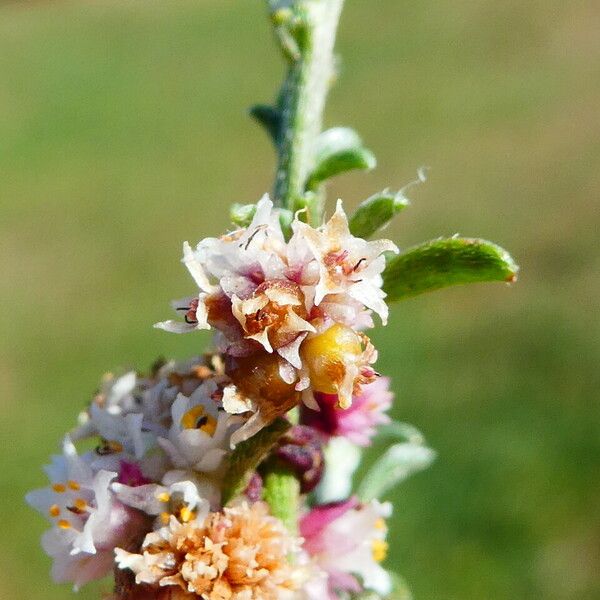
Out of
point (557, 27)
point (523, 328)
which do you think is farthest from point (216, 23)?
point (523, 328)

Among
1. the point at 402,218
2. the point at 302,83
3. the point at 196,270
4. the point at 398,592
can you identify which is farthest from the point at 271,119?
the point at 402,218

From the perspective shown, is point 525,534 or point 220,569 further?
point 525,534

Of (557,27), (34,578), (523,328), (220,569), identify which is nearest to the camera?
(220,569)

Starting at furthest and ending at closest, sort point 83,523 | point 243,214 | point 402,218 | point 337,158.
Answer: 1. point 402,218
2. point 337,158
3. point 83,523
4. point 243,214

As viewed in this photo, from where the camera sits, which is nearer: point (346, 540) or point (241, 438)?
point (241, 438)

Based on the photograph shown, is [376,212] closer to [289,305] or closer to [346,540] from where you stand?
[289,305]

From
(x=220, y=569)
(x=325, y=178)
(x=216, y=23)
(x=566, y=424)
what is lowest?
(x=220, y=569)

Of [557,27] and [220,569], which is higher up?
[557,27]

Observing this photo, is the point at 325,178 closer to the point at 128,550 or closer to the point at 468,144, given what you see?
the point at 128,550
